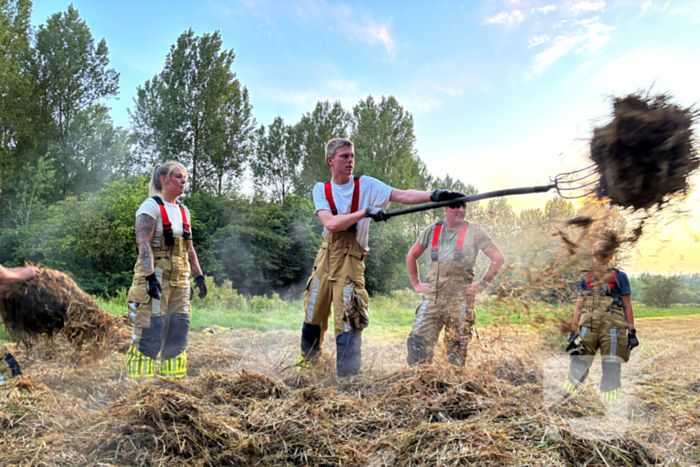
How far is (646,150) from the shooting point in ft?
7.65

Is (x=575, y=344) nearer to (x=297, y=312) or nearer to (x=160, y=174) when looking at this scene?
(x=160, y=174)

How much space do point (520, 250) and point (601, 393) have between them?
148 centimetres

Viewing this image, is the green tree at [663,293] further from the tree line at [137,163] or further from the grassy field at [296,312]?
the tree line at [137,163]

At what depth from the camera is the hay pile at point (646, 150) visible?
2.30m

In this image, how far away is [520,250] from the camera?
11.5ft

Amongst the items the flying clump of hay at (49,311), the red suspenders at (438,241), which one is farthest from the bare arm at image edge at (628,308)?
the flying clump of hay at (49,311)

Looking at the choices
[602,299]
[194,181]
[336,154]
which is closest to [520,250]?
[602,299]

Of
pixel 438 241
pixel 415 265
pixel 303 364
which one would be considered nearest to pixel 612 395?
pixel 438 241

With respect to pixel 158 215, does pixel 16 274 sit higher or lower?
lower

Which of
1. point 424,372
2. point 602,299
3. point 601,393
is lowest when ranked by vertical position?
point 601,393

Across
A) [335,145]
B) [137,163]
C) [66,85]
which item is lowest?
[335,145]

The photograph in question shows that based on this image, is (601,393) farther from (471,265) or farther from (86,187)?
(86,187)

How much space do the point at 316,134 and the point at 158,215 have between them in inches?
910

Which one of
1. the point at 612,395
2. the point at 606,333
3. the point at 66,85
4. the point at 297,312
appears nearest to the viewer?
the point at 612,395
